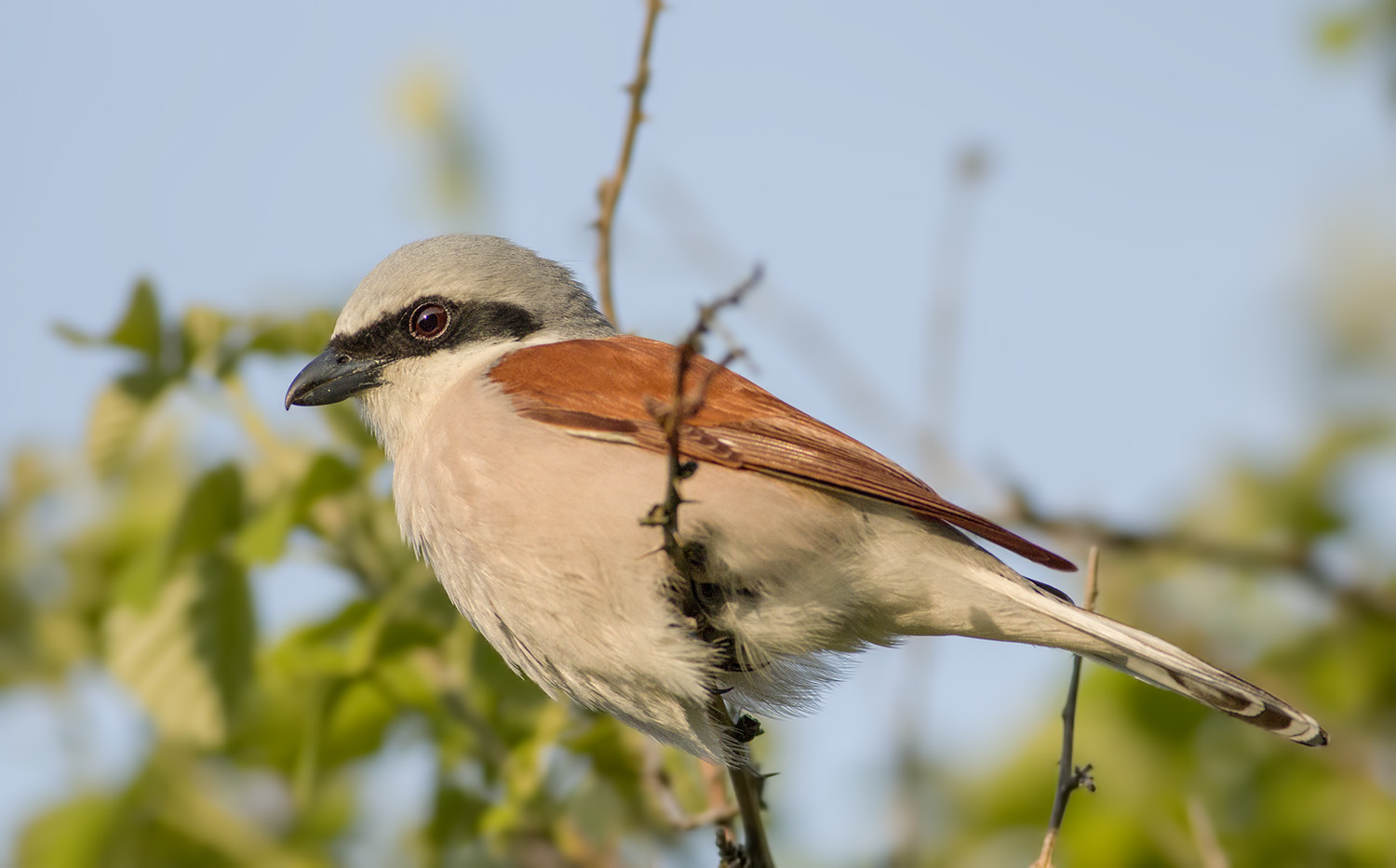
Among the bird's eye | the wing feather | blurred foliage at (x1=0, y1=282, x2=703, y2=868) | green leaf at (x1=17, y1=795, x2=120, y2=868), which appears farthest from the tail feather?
green leaf at (x1=17, y1=795, x2=120, y2=868)

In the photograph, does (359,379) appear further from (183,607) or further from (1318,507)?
(1318,507)

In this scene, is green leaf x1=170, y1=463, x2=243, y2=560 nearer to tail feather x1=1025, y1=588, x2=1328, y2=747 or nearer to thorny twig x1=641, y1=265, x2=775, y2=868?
thorny twig x1=641, y1=265, x2=775, y2=868

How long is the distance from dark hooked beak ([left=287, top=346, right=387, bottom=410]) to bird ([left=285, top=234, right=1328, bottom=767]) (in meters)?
0.33

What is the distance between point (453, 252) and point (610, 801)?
4.96 ft

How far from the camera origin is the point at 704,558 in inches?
116

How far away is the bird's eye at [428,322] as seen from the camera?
12.0ft

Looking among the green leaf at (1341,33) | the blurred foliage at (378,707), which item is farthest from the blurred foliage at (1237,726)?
the green leaf at (1341,33)

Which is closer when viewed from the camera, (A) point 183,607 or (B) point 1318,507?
(A) point 183,607

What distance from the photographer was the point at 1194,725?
382 centimetres

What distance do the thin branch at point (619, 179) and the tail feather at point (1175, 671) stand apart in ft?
4.72

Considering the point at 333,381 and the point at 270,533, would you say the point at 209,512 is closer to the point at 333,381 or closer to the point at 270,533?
the point at 270,533

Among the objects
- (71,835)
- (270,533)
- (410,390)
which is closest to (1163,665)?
(410,390)

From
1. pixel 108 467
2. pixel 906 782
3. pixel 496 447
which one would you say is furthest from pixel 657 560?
pixel 108 467

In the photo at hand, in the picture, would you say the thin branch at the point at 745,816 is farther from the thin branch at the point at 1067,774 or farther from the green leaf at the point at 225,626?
the green leaf at the point at 225,626
